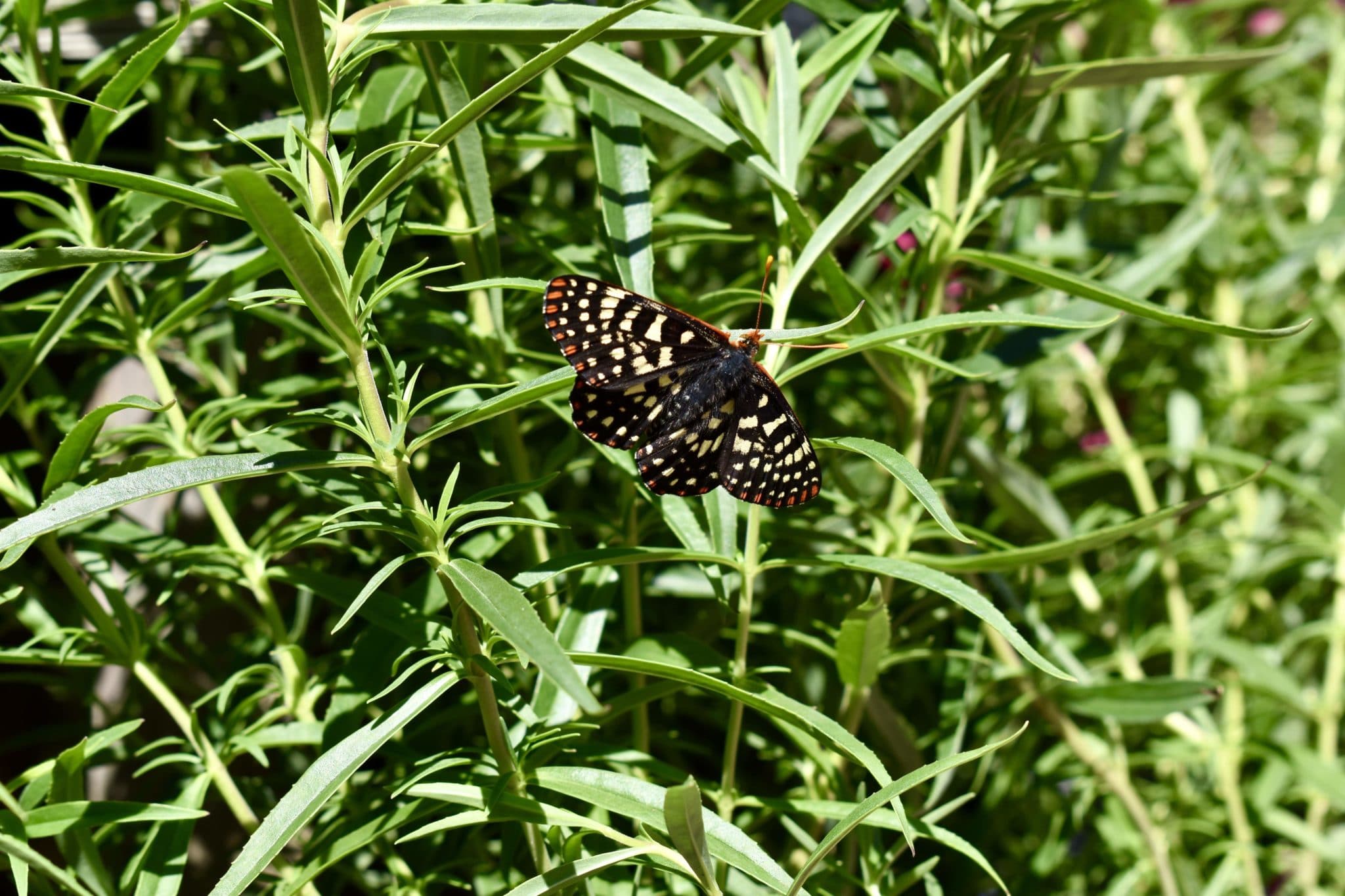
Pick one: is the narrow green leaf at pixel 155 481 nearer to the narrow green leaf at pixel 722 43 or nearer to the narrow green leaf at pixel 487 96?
the narrow green leaf at pixel 487 96

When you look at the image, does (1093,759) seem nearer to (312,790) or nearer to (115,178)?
(312,790)

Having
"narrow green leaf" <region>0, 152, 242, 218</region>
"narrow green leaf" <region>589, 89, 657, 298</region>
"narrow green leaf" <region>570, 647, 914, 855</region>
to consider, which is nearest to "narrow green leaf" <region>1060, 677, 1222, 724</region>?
"narrow green leaf" <region>570, 647, 914, 855</region>

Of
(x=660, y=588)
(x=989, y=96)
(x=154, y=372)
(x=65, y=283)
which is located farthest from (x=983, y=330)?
(x=65, y=283)

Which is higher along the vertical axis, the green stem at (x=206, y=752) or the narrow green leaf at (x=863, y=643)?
the narrow green leaf at (x=863, y=643)

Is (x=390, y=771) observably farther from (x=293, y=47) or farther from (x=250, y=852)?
(x=293, y=47)

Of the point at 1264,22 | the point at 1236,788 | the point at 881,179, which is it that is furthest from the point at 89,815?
the point at 1264,22

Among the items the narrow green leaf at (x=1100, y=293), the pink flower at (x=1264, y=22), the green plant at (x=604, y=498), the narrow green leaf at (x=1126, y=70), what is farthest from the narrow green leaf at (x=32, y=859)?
the pink flower at (x=1264, y=22)
